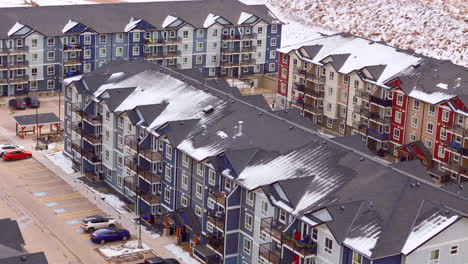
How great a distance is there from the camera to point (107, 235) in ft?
256

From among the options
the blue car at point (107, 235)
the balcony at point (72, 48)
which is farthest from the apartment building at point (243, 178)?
the balcony at point (72, 48)

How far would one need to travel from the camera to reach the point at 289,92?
117625mm

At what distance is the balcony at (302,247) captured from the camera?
6353 centimetres

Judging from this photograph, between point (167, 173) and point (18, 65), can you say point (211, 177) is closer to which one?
point (167, 173)

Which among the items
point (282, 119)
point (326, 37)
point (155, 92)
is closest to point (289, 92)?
point (326, 37)

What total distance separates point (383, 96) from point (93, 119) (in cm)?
3443

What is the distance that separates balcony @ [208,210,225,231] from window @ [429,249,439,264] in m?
18.4

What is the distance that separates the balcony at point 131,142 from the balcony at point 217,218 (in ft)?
45.8

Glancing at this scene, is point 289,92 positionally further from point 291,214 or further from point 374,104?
point 291,214

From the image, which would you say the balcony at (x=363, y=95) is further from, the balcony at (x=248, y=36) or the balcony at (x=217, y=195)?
the balcony at (x=217, y=195)

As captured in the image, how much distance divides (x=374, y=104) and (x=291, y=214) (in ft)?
136

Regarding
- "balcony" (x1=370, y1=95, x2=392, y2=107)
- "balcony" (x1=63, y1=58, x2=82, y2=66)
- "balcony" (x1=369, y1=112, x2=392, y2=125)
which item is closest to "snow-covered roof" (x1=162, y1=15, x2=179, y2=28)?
"balcony" (x1=63, y1=58, x2=82, y2=66)

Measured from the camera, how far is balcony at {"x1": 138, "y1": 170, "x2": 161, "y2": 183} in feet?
269

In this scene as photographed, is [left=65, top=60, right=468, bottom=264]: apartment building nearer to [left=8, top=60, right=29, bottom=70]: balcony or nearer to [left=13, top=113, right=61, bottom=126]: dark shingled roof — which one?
[left=13, top=113, right=61, bottom=126]: dark shingled roof
